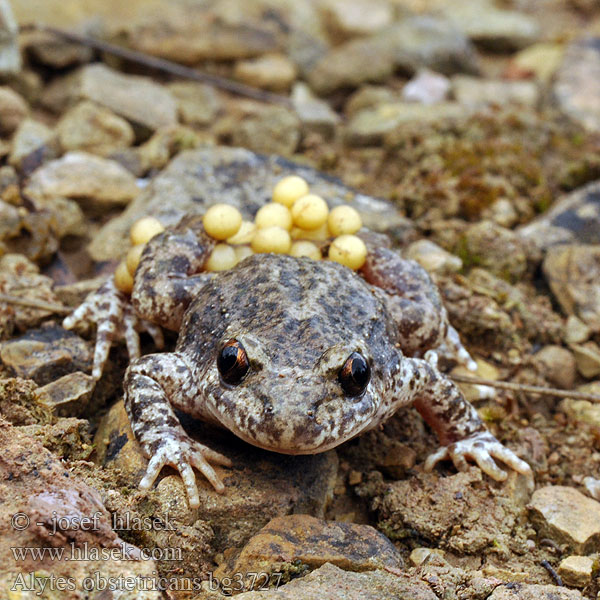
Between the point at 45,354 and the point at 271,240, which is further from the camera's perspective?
the point at 271,240

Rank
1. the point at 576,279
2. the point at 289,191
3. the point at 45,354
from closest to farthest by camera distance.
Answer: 1. the point at 45,354
2. the point at 289,191
3. the point at 576,279

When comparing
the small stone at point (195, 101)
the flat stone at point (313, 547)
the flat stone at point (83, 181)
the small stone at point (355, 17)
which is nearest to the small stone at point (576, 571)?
the flat stone at point (313, 547)

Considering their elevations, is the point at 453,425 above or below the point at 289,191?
below

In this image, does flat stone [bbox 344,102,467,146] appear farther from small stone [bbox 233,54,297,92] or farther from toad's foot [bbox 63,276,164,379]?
toad's foot [bbox 63,276,164,379]

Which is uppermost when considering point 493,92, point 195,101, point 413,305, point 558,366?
point 413,305

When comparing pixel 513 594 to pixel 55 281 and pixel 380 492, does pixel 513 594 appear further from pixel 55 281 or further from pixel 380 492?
pixel 55 281

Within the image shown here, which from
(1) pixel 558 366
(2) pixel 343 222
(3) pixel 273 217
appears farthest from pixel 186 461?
(1) pixel 558 366

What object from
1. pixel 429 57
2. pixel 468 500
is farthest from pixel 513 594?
pixel 429 57

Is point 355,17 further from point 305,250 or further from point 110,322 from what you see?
point 110,322
